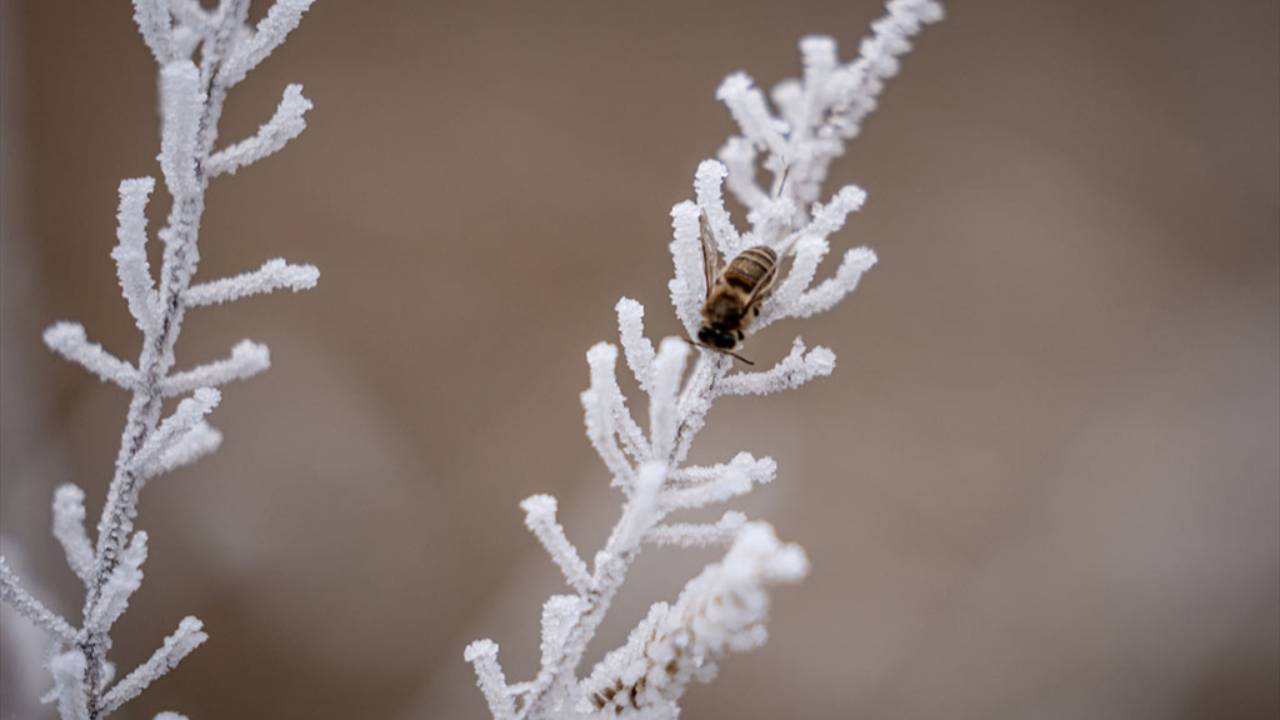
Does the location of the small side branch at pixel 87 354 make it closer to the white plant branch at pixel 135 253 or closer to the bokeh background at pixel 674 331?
the white plant branch at pixel 135 253

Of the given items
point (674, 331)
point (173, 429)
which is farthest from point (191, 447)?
point (674, 331)

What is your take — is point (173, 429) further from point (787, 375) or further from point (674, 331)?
point (674, 331)

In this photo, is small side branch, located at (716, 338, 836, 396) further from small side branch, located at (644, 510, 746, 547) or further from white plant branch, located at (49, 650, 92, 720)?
white plant branch, located at (49, 650, 92, 720)

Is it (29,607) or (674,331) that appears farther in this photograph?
(674,331)

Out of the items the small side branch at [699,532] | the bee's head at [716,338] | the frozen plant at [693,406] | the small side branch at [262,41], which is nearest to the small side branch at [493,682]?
the frozen plant at [693,406]

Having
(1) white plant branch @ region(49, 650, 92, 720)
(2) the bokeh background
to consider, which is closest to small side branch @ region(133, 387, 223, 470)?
(1) white plant branch @ region(49, 650, 92, 720)
